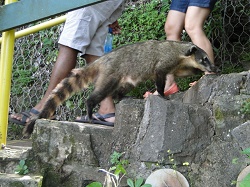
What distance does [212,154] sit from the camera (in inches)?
101

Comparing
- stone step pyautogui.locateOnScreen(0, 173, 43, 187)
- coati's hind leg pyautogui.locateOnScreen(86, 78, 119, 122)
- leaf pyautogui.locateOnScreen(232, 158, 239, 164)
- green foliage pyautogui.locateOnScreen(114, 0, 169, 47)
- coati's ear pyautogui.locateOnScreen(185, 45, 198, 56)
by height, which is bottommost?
stone step pyautogui.locateOnScreen(0, 173, 43, 187)

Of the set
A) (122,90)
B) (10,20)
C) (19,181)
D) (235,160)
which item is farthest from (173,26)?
(19,181)

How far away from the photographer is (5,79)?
2969 mm

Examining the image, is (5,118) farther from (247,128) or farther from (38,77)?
(38,77)

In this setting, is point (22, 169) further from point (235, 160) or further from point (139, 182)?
point (235, 160)

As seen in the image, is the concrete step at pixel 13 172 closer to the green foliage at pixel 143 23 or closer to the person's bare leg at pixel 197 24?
the person's bare leg at pixel 197 24

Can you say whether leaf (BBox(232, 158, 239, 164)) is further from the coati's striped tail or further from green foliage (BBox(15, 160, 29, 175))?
the coati's striped tail

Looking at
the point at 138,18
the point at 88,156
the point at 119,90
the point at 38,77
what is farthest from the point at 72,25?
the point at 38,77

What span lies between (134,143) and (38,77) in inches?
143

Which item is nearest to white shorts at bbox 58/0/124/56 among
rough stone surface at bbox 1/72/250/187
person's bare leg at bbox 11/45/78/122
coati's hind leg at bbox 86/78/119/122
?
person's bare leg at bbox 11/45/78/122

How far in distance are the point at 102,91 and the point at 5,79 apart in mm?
717

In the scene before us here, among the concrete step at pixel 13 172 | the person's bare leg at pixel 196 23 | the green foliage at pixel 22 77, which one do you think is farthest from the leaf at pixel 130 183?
the green foliage at pixel 22 77

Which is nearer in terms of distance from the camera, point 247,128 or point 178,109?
point 247,128

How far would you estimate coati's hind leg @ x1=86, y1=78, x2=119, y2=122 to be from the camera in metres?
3.41
